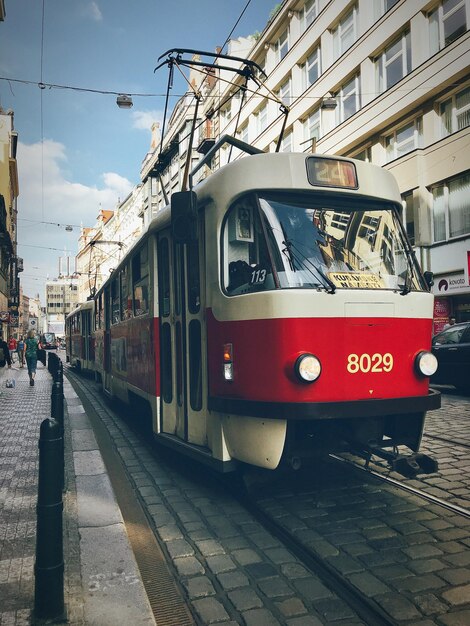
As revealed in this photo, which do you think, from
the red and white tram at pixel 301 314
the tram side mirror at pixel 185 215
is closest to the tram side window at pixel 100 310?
the red and white tram at pixel 301 314

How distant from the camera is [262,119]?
107 feet

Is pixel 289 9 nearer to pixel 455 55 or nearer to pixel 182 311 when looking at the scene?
pixel 455 55

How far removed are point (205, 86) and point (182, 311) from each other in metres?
37.9

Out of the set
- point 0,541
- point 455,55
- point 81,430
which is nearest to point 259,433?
point 0,541

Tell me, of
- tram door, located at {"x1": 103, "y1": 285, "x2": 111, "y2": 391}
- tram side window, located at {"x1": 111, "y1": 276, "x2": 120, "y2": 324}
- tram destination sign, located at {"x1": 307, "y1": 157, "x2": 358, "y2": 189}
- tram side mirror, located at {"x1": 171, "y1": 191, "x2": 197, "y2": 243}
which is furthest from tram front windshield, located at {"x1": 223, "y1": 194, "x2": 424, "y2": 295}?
tram door, located at {"x1": 103, "y1": 285, "x2": 111, "y2": 391}

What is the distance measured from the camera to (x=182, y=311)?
556 centimetres

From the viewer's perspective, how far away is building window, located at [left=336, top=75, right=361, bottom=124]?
23578mm

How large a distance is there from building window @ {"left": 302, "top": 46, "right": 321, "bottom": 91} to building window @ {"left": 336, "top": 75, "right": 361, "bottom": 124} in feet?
7.67

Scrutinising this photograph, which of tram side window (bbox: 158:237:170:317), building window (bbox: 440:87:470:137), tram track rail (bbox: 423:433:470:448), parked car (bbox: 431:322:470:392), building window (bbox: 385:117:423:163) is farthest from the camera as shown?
building window (bbox: 385:117:423:163)

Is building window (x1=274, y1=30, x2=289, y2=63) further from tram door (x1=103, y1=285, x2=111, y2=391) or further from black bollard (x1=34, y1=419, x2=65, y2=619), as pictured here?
black bollard (x1=34, y1=419, x2=65, y2=619)

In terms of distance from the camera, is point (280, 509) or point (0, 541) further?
point (280, 509)

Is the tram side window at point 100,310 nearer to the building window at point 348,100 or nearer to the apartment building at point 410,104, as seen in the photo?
the apartment building at point 410,104

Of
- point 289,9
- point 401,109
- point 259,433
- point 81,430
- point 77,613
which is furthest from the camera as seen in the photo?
point 289,9

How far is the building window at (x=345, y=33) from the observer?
23.3m
